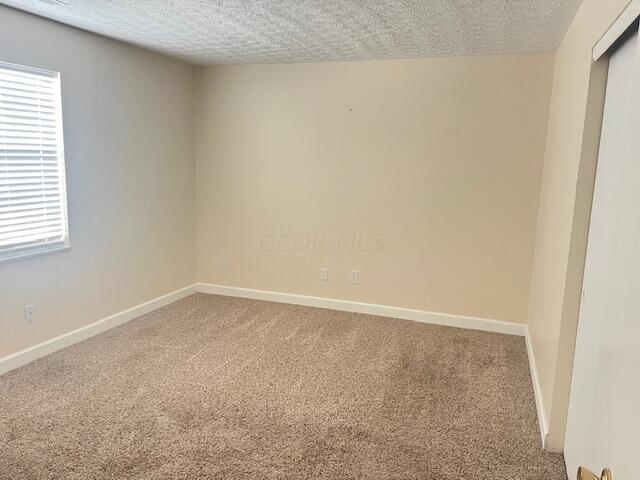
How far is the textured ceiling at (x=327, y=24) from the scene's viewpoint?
2.59 meters

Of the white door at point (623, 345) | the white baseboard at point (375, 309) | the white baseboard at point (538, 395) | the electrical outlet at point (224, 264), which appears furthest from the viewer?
the electrical outlet at point (224, 264)

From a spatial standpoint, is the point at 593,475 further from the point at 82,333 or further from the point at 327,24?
the point at 82,333

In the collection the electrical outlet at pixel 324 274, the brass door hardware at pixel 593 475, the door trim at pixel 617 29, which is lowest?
the electrical outlet at pixel 324 274

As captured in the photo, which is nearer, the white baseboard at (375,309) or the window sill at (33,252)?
the window sill at (33,252)

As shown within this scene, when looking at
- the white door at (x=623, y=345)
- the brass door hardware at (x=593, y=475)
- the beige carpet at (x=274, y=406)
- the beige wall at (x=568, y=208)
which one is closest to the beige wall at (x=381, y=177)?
the beige carpet at (x=274, y=406)

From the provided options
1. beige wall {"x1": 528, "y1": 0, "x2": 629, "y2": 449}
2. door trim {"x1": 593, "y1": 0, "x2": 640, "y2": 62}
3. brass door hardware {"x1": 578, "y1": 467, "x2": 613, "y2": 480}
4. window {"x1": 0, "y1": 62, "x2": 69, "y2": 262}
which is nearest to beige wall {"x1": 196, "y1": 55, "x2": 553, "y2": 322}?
beige wall {"x1": 528, "y1": 0, "x2": 629, "y2": 449}

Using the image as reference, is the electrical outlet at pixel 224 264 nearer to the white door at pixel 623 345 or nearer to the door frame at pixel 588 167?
the door frame at pixel 588 167

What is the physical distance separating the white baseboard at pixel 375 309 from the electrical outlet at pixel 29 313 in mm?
1902

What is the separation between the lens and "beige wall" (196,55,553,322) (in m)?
3.75

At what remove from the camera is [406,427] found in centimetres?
250

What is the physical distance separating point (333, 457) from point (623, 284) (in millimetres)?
1764

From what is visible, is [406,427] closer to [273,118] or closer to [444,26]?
[444,26]

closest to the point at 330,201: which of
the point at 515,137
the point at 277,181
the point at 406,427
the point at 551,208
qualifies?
the point at 277,181

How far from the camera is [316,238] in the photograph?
4469 mm
